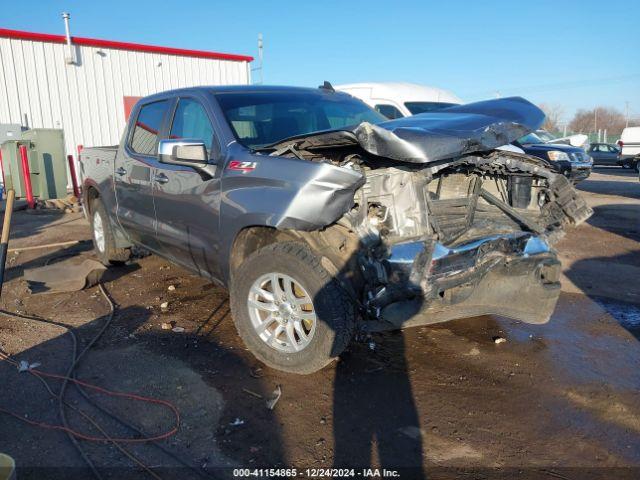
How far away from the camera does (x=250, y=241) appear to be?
3674 mm

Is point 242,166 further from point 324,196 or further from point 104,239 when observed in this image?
point 104,239

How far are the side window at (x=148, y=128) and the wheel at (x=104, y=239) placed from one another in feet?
3.88

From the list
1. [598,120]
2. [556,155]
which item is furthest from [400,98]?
[598,120]

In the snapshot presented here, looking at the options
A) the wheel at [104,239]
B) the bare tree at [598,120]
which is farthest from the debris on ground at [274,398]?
the bare tree at [598,120]

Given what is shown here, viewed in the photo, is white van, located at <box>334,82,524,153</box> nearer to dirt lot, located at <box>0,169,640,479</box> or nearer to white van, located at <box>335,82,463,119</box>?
white van, located at <box>335,82,463,119</box>

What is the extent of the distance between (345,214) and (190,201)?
1.47 metres

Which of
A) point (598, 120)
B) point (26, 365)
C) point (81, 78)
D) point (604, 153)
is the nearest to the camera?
point (26, 365)

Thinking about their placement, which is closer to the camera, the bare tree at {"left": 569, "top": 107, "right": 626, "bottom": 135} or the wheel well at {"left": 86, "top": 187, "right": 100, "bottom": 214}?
the wheel well at {"left": 86, "top": 187, "right": 100, "bottom": 214}

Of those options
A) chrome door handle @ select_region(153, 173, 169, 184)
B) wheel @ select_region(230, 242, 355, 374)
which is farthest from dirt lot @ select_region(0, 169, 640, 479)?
chrome door handle @ select_region(153, 173, 169, 184)

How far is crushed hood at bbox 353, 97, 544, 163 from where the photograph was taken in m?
3.01

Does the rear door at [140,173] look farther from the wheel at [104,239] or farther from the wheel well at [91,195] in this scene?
the wheel well at [91,195]

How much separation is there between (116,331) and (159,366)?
2.96ft

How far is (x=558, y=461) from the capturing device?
263 centimetres

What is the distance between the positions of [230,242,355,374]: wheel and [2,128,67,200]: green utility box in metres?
10.7
